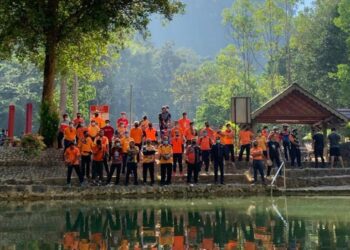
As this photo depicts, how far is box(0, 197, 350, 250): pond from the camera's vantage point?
374 inches

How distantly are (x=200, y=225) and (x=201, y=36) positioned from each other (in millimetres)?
158771

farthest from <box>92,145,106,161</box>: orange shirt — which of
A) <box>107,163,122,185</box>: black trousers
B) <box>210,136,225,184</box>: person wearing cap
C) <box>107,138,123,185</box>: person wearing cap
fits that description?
<box>210,136,225,184</box>: person wearing cap

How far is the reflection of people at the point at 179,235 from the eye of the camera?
9203 mm

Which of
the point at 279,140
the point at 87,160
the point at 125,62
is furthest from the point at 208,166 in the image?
the point at 125,62

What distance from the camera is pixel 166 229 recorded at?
36.4ft

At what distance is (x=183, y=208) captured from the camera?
14680mm

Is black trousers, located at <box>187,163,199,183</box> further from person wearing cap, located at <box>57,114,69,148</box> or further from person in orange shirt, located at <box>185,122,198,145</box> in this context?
person wearing cap, located at <box>57,114,69,148</box>

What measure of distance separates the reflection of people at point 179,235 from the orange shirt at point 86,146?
6.09 meters

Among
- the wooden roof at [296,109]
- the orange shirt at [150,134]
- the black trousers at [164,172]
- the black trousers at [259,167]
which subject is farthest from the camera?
the wooden roof at [296,109]

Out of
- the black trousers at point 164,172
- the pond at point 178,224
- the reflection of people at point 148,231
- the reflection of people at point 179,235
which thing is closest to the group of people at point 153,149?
the black trousers at point 164,172

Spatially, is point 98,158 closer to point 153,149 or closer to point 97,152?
point 97,152

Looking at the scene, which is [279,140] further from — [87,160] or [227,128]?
[87,160]

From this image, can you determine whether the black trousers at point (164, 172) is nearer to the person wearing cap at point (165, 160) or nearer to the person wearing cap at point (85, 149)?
the person wearing cap at point (165, 160)

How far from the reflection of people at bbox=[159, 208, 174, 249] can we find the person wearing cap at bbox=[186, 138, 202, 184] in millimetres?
4195
